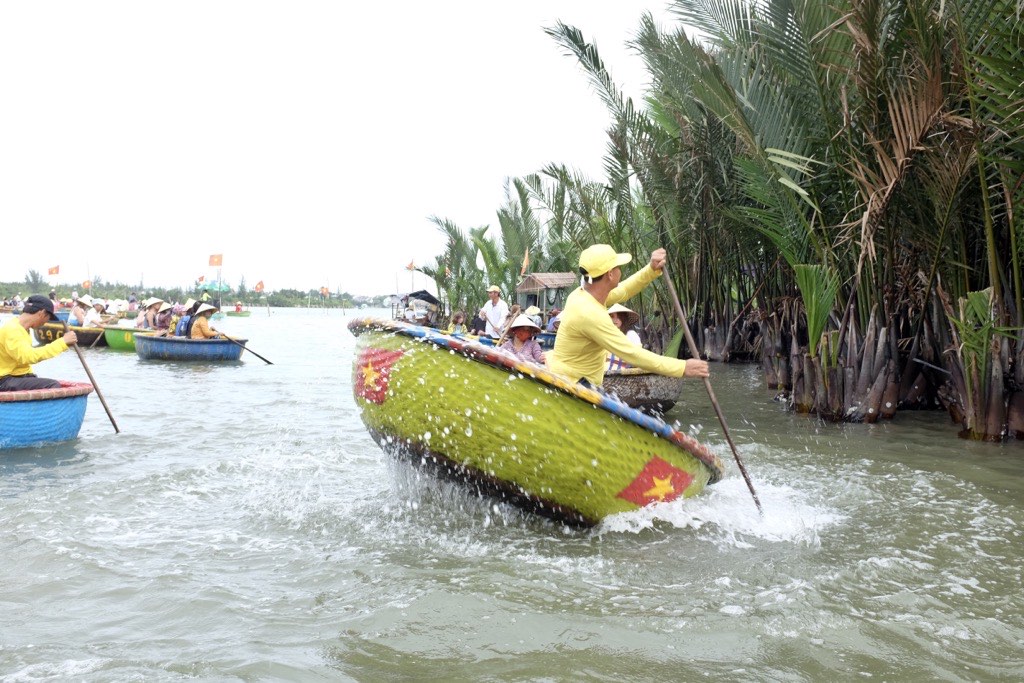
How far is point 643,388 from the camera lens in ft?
29.7

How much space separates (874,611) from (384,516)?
108 inches

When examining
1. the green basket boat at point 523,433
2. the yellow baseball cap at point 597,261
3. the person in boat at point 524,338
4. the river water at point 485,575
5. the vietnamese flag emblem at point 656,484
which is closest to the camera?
the river water at point 485,575

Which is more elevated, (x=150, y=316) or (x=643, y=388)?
(x=150, y=316)

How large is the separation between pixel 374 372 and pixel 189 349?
1327 cm

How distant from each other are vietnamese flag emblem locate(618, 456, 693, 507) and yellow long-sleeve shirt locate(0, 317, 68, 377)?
4982 millimetres

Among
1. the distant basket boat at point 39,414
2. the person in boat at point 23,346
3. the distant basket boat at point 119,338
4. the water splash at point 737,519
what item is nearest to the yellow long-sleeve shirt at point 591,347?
the water splash at point 737,519

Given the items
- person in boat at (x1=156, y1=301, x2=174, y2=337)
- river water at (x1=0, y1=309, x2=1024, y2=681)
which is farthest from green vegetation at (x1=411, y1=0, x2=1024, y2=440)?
person in boat at (x1=156, y1=301, x2=174, y2=337)

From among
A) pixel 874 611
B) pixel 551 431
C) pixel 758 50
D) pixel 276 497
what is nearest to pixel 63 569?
pixel 276 497

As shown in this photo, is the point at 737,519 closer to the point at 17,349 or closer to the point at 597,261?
the point at 597,261

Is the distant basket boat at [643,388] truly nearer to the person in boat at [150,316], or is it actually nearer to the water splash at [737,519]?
the water splash at [737,519]

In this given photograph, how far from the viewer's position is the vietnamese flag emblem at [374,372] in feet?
15.3

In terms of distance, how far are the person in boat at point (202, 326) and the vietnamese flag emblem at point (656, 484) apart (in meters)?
14.1

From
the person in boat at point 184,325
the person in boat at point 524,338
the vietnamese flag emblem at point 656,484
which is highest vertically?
the person in boat at point 524,338

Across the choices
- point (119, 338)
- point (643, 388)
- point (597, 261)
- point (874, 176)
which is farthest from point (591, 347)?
point (119, 338)
